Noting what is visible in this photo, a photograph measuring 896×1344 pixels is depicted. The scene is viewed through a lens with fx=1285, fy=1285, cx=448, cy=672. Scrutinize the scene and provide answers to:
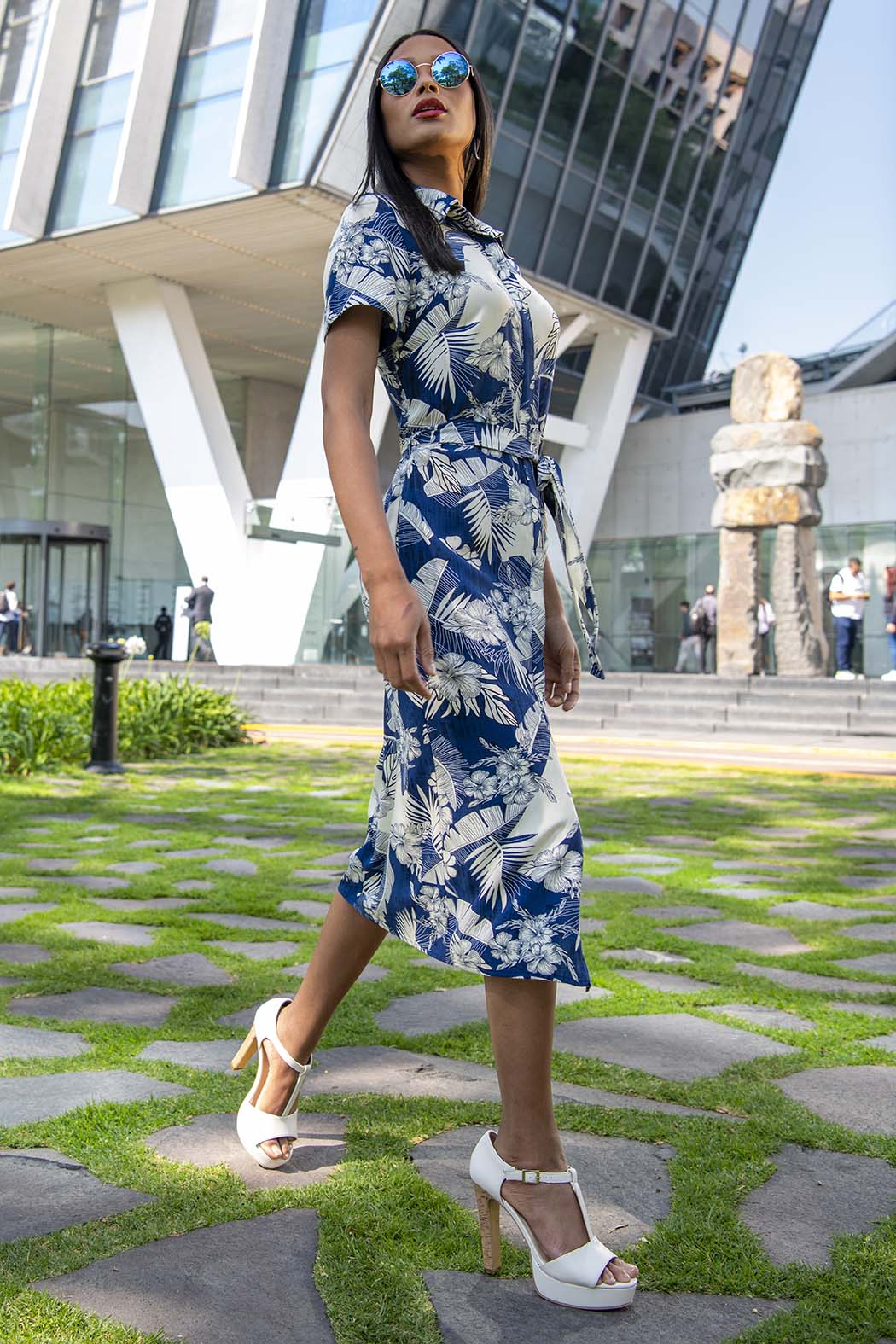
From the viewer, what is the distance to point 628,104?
2536 centimetres

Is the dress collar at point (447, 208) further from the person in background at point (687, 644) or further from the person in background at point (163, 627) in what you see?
the person in background at point (163, 627)

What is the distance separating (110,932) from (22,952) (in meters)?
0.38

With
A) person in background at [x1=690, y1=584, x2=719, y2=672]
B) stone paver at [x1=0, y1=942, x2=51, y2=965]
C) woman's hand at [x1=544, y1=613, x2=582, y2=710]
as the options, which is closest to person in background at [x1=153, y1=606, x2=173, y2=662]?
person in background at [x1=690, y1=584, x2=719, y2=672]

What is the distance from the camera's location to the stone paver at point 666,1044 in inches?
113

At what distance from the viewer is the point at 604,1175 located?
2217 mm

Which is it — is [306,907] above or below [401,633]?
below

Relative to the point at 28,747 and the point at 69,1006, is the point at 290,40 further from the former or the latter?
the point at 69,1006

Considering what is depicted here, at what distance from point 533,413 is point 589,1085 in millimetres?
1411

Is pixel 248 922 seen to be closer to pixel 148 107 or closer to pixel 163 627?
pixel 148 107

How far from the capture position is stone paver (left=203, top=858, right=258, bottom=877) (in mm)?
5496

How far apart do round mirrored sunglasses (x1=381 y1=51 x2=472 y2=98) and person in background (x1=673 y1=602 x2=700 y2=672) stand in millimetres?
23734

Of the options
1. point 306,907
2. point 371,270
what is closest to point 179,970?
point 306,907

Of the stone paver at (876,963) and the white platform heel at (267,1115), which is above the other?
the white platform heel at (267,1115)

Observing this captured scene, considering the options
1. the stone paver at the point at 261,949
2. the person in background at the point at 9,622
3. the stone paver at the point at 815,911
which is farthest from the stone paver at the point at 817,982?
the person in background at the point at 9,622
